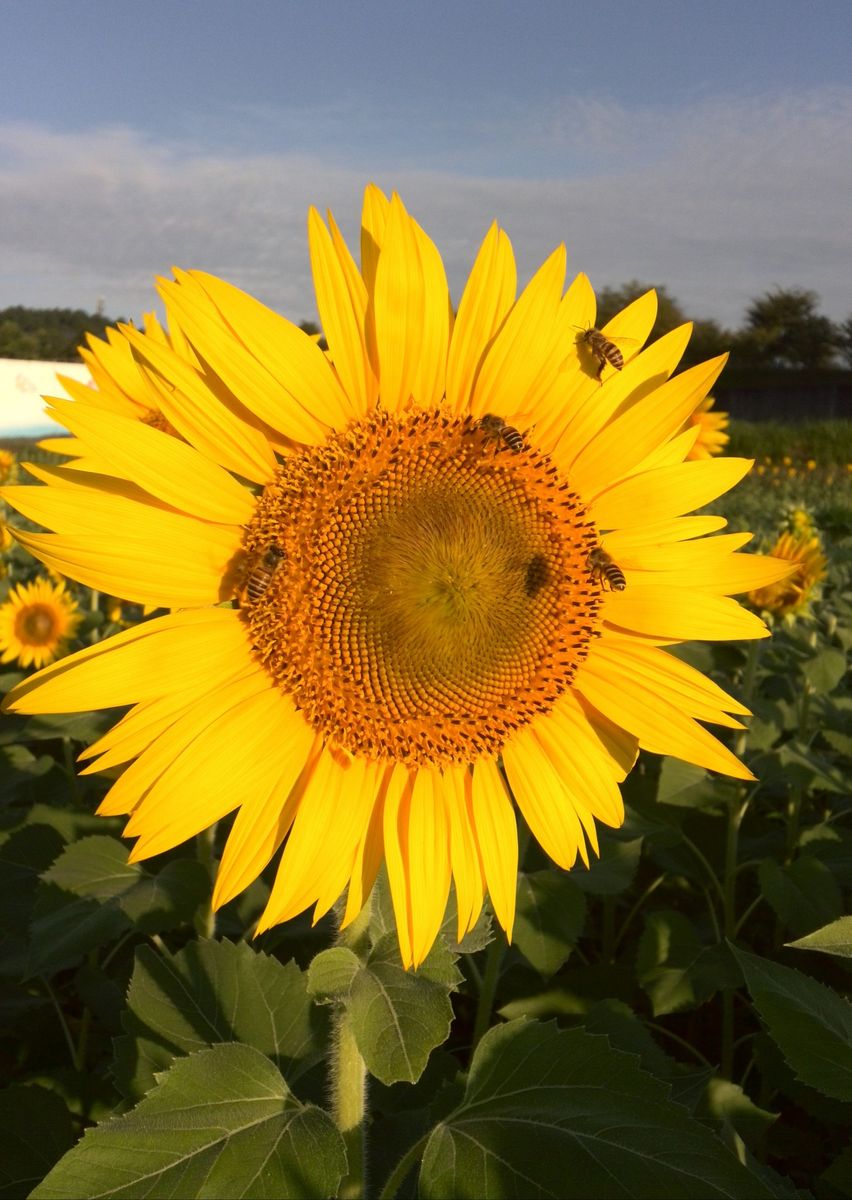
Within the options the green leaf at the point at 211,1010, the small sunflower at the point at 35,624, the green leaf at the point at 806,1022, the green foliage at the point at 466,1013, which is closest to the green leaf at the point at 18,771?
the green foliage at the point at 466,1013

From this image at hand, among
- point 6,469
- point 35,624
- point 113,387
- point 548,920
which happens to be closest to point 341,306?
point 113,387

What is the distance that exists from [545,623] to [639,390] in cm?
46

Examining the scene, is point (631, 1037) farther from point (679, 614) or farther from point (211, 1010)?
point (679, 614)

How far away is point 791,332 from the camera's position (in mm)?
57344

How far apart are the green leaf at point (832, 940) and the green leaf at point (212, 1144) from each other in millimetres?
805

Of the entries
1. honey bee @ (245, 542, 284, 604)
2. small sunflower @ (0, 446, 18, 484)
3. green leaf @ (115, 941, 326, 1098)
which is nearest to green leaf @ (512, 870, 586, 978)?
green leaf @ (115, 941, 326, 1098)

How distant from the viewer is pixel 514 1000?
307cm

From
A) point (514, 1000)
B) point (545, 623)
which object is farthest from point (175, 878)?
point (545, 623)

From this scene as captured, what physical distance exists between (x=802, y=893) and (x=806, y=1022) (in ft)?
4.82

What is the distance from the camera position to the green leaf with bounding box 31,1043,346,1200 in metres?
1.49

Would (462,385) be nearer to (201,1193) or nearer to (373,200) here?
(373,200)

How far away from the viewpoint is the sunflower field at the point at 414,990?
5.15 ft

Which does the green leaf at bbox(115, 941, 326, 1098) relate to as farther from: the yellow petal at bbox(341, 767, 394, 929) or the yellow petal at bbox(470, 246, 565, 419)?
the yellow petal at bbox(470, 246, 565, 419)

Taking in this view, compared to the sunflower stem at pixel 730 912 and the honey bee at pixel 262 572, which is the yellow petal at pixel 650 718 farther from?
the sunflower stem at pixel 730 912
